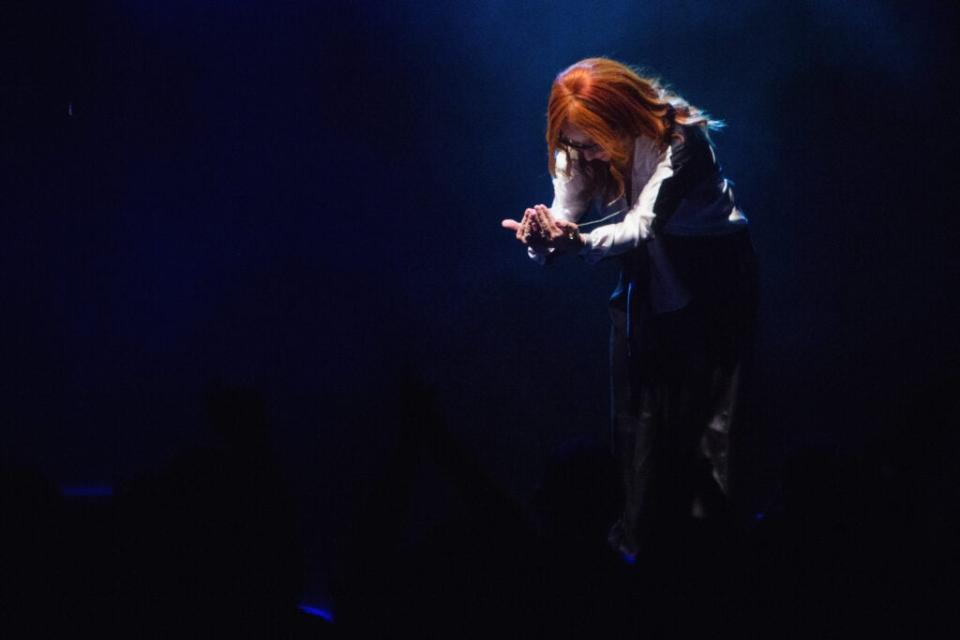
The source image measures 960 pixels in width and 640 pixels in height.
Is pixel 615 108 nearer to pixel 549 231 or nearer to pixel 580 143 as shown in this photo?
pixel 580 143

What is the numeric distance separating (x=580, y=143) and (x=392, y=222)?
128cm

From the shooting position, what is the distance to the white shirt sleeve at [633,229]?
205 centimetres

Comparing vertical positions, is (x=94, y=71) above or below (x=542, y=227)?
above

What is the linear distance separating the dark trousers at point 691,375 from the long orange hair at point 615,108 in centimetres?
35

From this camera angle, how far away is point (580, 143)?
2178mm

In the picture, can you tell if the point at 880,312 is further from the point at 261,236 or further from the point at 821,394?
the point at 261,236

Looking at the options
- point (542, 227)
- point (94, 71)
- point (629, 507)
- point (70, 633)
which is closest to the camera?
point (70, 633)

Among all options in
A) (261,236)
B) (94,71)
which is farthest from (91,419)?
(94,71)

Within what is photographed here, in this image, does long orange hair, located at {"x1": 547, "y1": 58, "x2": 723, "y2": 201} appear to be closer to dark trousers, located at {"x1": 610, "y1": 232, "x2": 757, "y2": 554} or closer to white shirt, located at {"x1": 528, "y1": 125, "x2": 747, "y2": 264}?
white shirt, located at {"x1": 528, "y1": 125, "x2": 747, "y2": 264}

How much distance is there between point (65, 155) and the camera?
3.10 meters

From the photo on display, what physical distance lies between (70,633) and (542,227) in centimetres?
146

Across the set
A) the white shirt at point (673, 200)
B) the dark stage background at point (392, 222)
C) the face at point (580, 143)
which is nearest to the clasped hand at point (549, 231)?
the white shirt at point (673, 200)

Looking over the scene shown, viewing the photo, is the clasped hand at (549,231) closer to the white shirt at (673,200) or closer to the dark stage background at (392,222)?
the white shirt at (673,200)

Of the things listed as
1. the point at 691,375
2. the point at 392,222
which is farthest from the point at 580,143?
the point at 392,222
